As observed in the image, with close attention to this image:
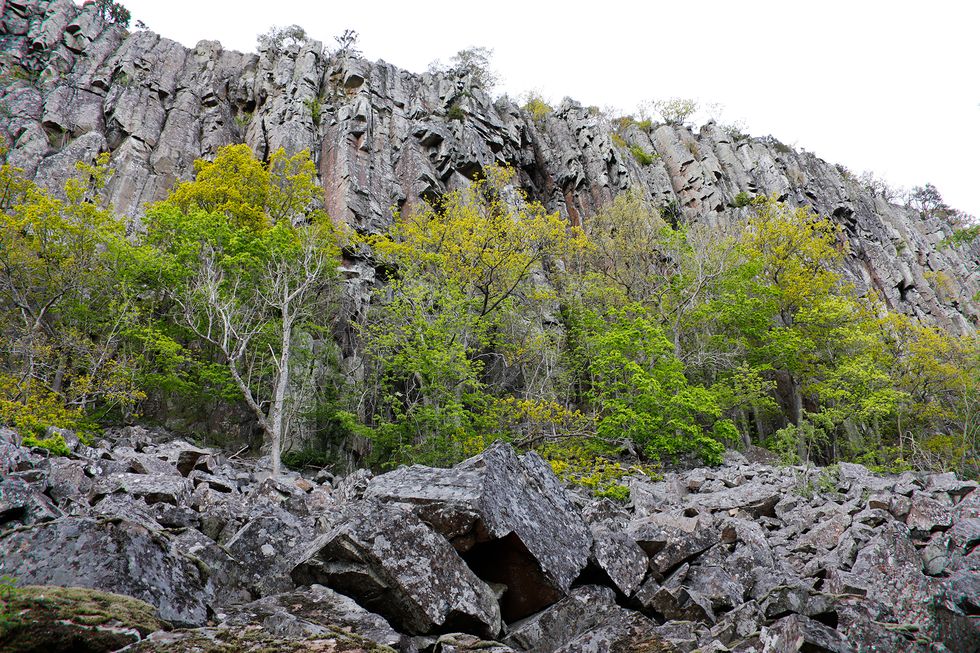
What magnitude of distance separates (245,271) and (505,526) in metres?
20.5

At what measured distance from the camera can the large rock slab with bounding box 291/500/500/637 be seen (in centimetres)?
496

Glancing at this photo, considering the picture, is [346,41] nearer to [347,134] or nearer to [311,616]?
[347,134]

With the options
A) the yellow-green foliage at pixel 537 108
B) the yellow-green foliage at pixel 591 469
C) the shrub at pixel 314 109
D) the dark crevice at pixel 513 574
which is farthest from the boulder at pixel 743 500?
the yellow-green foliage at pixel 537 108

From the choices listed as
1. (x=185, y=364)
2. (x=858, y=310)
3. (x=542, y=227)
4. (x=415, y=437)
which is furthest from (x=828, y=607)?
(x=858, y=310)

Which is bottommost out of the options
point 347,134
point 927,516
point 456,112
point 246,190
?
point 927,516

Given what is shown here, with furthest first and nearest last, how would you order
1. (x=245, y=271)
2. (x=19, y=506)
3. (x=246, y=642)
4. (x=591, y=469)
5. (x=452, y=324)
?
(x=245, y=271) → (x=452, y=324) → (x=591, y=469) → (x=19, y=506) → (x=246, y=642)

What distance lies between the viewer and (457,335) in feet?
71.8

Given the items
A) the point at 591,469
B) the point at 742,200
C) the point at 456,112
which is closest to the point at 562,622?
the point at 591,469

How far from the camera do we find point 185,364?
23.8m

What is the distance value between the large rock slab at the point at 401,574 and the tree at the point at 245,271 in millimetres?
14882

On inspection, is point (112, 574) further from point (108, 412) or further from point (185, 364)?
point (185, 364)

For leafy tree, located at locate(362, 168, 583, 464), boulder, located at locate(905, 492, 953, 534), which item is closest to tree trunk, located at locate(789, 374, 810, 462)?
leafy tree, located at locate(362, 168, 583, 464)

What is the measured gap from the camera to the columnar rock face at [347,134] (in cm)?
3300

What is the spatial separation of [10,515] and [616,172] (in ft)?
147
